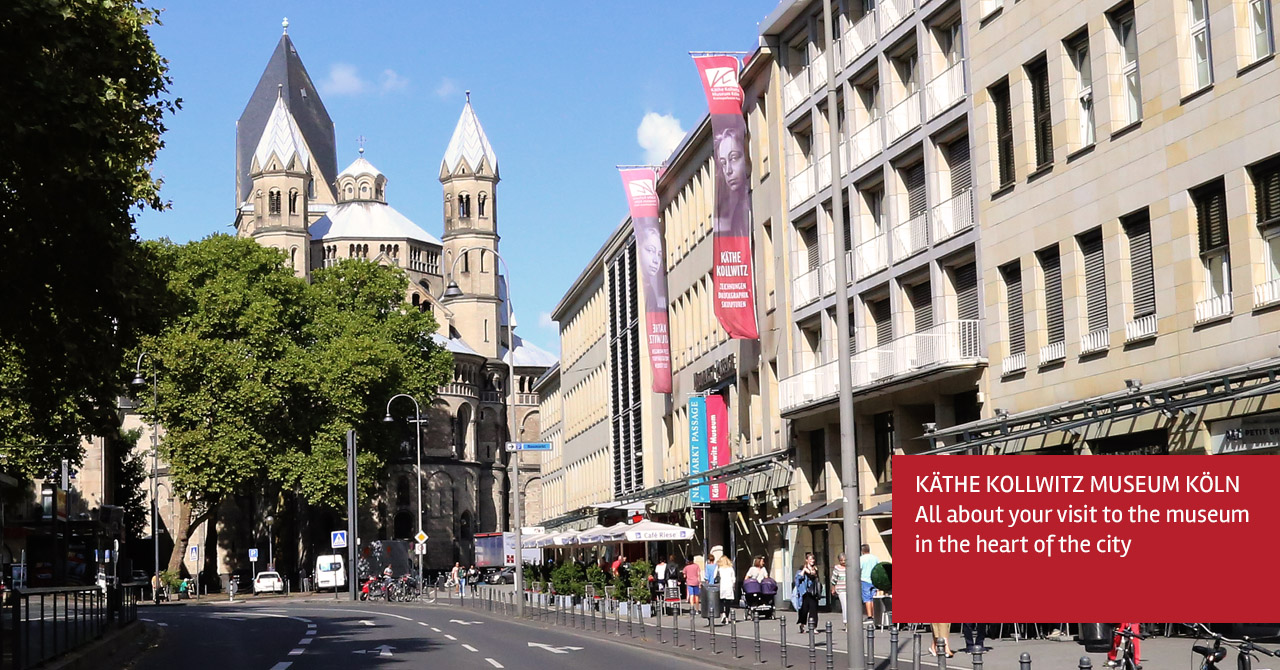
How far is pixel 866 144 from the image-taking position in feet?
121

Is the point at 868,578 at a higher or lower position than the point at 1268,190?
lower

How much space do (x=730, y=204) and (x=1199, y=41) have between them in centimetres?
1918

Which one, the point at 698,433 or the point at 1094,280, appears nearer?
the point at 1094,280

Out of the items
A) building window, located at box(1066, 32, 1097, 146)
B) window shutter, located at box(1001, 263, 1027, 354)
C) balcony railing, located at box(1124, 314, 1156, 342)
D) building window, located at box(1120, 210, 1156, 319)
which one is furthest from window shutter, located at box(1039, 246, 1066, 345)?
balcony railing, located at box(1124, 314, 1156, 342)

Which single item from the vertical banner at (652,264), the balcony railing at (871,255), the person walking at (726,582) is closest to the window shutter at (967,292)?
the balcony railing at (871,255)

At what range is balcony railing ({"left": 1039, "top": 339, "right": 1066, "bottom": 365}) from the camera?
93.6ft

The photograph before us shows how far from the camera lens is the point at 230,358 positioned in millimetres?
78750

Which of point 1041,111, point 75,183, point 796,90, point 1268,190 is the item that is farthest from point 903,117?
point 75,183

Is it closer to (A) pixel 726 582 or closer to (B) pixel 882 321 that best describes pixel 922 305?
(B) pixel 882 321

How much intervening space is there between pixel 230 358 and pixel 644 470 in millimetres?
24439

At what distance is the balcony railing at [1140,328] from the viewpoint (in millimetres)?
25609

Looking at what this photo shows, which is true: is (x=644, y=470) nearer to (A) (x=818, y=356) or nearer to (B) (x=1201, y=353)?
(A) (x=818, y=356)

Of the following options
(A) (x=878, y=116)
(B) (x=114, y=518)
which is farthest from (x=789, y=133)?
(B) (x=114, y=518)

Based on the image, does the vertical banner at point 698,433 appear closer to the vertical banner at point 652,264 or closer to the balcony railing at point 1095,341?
the vertical banner at point 652,264
